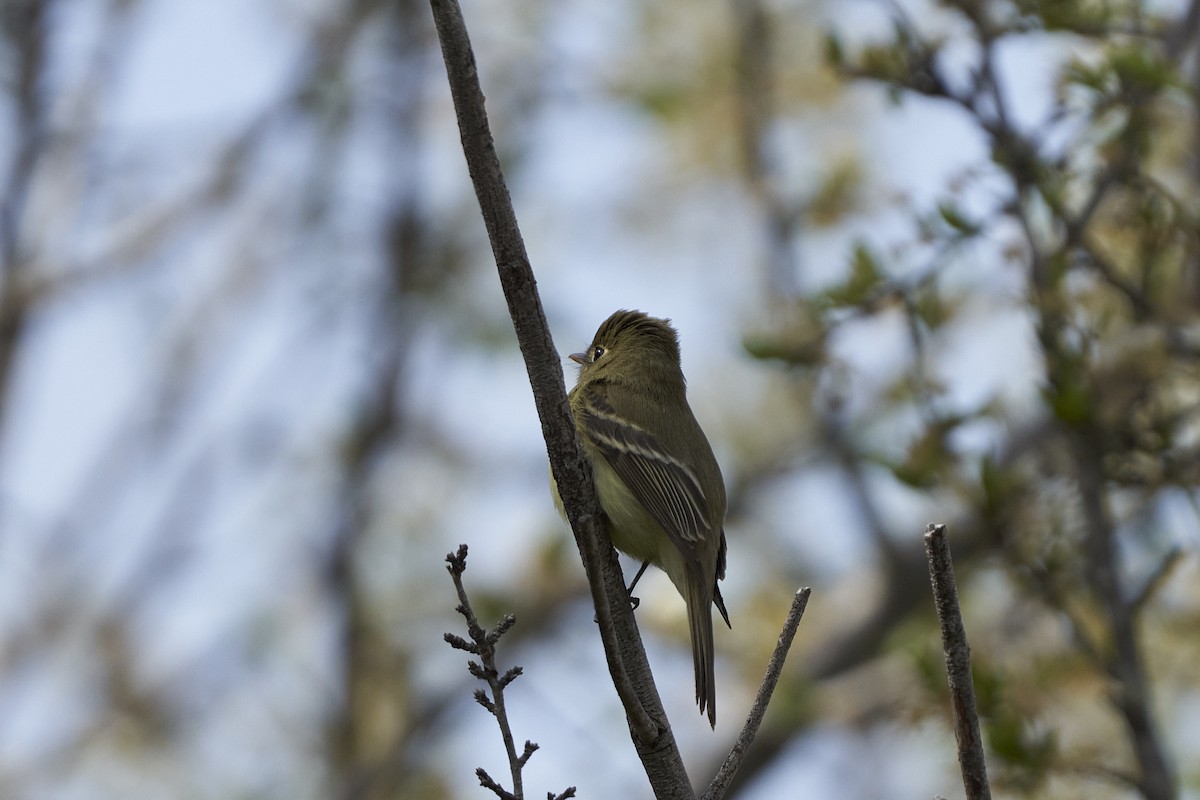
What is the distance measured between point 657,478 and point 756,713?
2.01 metres

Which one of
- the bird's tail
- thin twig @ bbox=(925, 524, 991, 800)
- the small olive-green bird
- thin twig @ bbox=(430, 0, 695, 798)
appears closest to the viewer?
thin twig @ bbox=(925, 524, 991, 800)

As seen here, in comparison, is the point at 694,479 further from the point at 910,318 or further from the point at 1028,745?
the point at 1028,745

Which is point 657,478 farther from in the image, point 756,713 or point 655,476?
point 756,713

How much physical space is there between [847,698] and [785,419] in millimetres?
3730

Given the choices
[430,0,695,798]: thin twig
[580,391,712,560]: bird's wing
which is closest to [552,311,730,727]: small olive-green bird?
[580,391,712,560]: bird's wing

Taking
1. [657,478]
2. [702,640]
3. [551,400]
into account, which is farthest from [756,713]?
[657,478]

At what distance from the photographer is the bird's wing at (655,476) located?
4.24 m

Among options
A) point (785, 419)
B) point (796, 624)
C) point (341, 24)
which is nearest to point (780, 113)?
point (785, 419)

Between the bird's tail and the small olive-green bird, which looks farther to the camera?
the small olive-green bird

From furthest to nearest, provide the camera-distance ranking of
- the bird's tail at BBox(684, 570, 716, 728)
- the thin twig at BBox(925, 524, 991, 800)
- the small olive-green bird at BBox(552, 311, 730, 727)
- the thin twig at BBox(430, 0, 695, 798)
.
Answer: the small olive-green bird at BBox(552, 311, 730, 727)
the bird's tail at BBox(684, 570, 716, 728)
the thin twig at BBox(430, 0, 695, 798)
the thin twig at BBox(925, 524, 991, 800)

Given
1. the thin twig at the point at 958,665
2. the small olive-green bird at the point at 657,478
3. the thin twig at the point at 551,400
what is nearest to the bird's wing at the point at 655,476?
the small olive-green bird at the point at 657,478

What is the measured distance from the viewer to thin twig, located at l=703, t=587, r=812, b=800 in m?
2.36

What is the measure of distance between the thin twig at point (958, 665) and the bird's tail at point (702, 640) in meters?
0.77

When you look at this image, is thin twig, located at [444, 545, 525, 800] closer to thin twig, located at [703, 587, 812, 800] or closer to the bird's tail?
thin twig, located at [703, 587, 812, 800]
